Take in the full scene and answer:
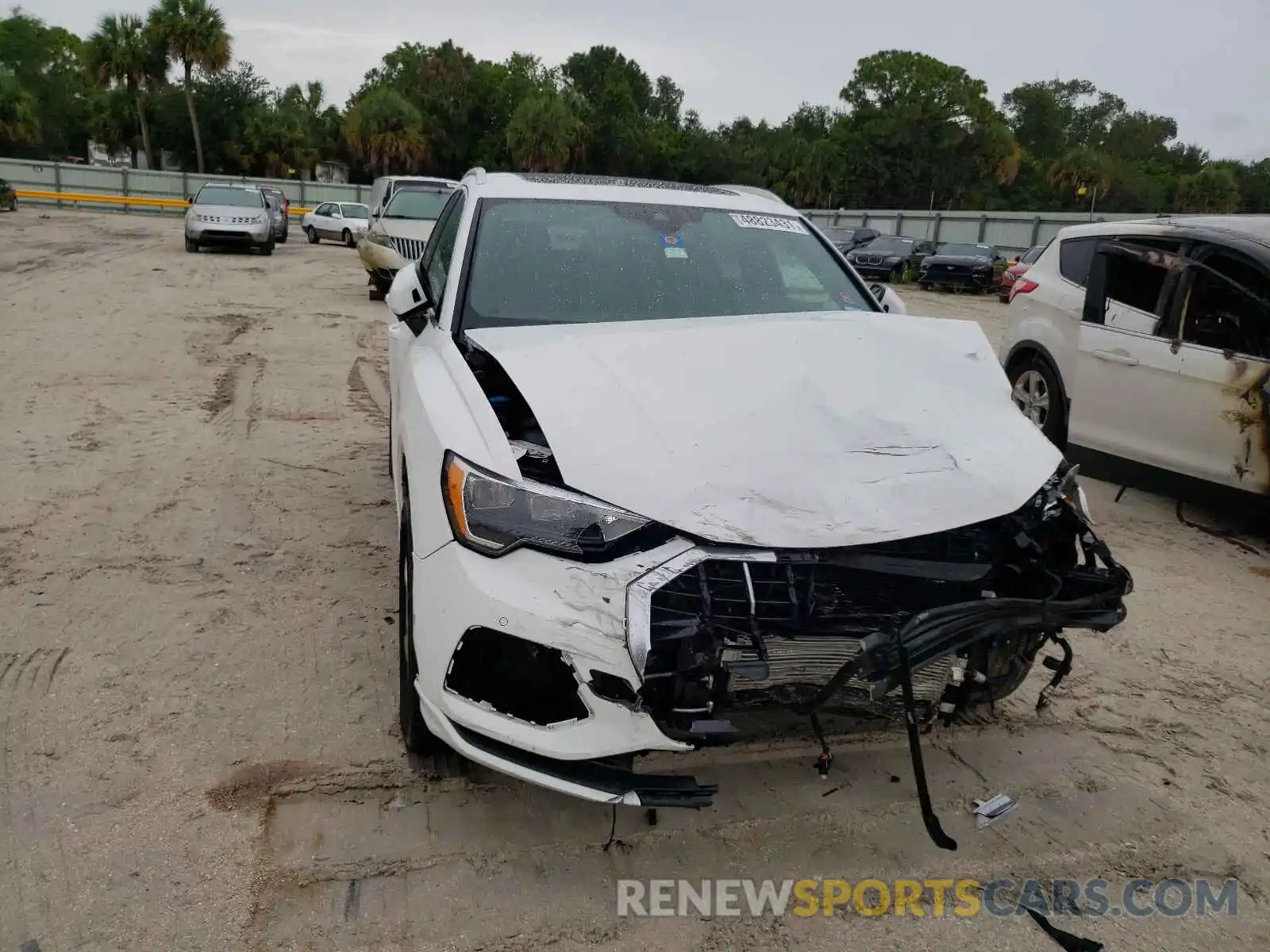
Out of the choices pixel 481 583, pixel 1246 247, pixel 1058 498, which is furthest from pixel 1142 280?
pixel 481 583

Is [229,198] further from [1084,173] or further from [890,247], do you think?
[1084,173]

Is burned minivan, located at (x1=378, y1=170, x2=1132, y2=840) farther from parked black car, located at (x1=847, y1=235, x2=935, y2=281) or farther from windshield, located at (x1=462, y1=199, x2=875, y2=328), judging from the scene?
parked black car, located at (x1=847, y1=235, x2=935, y2=281)

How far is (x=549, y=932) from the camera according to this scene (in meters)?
2.42

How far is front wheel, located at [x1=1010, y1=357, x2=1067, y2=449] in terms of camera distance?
6.82m

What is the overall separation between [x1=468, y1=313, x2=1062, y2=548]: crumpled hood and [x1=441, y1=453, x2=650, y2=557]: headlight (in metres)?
0.05

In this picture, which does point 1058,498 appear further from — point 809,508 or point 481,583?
point 481,583

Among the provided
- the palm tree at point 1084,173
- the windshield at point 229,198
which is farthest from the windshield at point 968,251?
the palm tree at point 1084,173

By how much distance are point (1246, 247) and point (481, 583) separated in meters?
5.25

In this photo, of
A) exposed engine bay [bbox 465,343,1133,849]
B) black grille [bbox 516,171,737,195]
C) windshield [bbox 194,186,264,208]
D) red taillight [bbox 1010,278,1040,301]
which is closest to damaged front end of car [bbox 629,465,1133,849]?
exposed engine bay [bbox 465,343,1133,849]

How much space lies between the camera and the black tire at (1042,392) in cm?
681

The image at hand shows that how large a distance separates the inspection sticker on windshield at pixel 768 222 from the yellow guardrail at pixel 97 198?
36961mm

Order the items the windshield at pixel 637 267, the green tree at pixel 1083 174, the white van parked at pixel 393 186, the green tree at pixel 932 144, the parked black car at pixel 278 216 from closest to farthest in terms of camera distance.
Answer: the windshield at pixel 637 267 < the white van parked at pixel 393 186 < the parked black car at pixel 278 216 < the green tree at pixel 1083 174 < the green tree at pixel 932 144

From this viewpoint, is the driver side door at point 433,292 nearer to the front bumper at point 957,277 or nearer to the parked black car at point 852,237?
the front bumper at point 957,277

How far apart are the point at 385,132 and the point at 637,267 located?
55.6 meters
